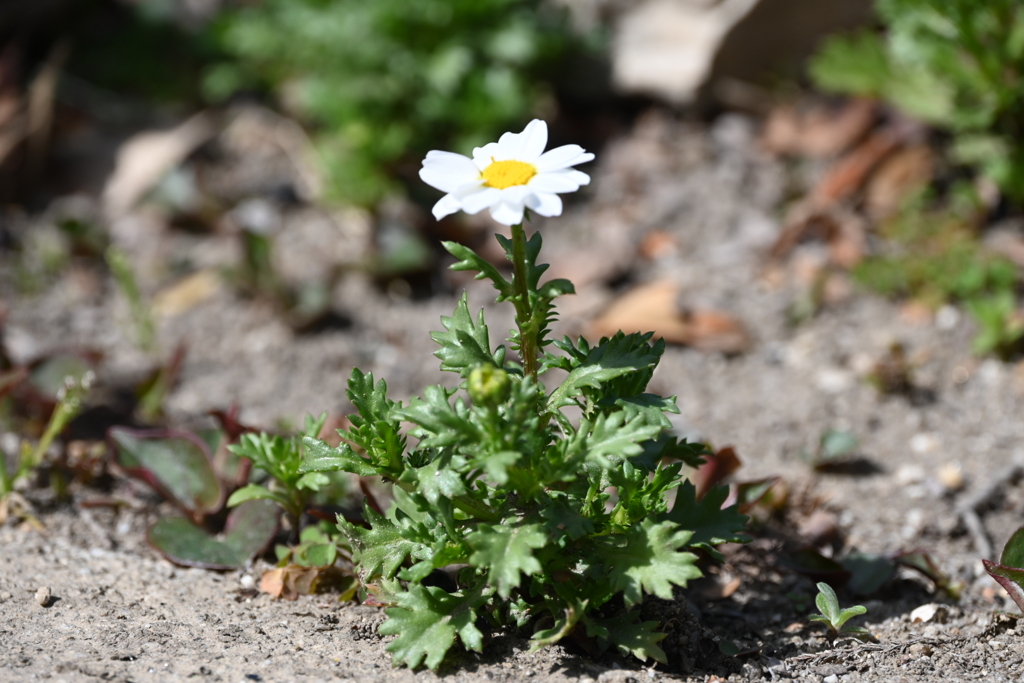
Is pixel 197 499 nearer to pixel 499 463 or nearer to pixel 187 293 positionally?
pixel 499 463

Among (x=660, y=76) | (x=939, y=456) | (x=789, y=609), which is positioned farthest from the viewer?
(x=660, y=76)

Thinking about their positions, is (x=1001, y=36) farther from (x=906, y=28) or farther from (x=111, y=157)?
(x=111, y=157)

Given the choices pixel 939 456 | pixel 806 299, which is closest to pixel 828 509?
pixel 939 456

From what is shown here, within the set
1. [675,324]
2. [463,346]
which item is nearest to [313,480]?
[463,346]

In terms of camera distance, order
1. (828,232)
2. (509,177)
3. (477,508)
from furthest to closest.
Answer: (828,232) → (477,508) → (509,177)

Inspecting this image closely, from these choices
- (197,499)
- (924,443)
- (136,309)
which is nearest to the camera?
(197,499)
